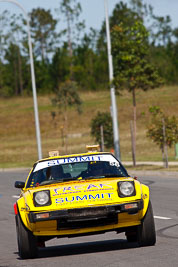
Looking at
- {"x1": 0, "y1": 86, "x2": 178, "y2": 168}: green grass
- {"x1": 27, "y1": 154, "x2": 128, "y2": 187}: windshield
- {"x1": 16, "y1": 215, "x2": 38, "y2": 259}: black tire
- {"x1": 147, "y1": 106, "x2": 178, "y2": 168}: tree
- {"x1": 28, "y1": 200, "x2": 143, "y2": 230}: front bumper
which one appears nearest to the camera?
{"x1": 28, "y1": 200, "x2": 143, "y2": 230}: front bumper

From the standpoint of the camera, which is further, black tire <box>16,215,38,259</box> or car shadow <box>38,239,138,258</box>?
car shadow <box>38,239,138,258</box>

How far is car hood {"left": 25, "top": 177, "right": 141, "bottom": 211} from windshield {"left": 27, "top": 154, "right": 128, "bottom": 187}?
0.81m

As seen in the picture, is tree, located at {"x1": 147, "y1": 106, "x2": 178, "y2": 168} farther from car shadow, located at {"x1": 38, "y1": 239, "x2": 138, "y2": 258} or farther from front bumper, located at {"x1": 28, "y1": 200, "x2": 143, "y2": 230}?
front bumper, located at {"x1": 28, "y1": 200, "x2": 143, "y2": 230}

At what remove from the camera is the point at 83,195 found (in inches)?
350

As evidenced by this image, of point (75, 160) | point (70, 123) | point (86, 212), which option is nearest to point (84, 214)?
point (86, 212)

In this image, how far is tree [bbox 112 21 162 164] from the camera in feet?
101

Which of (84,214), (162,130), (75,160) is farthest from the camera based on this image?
(162,130)

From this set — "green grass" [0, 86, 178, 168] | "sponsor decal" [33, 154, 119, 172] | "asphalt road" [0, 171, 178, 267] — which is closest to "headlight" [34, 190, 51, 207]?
"asphalt road" [0, 171, 178, 267]

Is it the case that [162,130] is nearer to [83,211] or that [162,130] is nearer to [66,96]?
[83,211]

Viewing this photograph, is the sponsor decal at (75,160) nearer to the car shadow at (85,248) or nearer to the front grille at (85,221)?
the car shadow at (85,248)

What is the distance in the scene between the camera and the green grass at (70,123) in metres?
59.2

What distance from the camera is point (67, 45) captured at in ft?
367

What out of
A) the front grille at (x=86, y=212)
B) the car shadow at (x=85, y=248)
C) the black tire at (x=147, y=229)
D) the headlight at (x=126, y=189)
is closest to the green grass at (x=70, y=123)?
the car shadow at (x=85, y=248)

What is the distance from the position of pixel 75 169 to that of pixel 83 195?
1.55 meters
